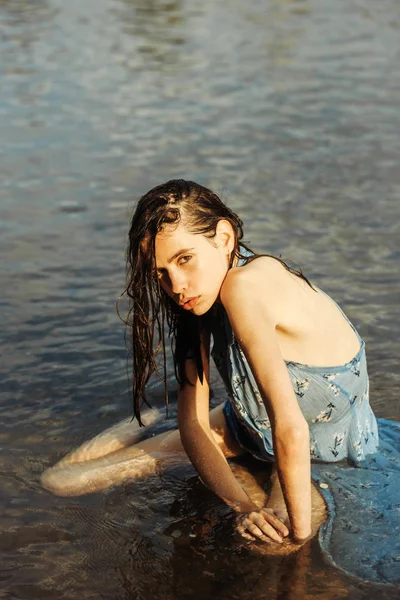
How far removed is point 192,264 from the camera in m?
3.53

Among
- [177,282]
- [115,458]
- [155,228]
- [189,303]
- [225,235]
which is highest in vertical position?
[155,228]

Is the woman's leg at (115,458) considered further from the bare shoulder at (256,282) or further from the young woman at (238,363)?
the bare shoulder at (256,282)

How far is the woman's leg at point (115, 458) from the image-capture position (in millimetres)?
4242

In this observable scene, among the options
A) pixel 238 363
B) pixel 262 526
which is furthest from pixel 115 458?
pixel 262 526

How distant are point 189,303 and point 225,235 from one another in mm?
301

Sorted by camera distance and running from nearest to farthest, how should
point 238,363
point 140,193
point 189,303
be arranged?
point 189,303 → point 238,363 → point 140,193

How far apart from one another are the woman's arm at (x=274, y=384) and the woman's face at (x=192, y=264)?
76 millimetres

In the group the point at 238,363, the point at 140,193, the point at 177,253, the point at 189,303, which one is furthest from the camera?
the point at 140,193

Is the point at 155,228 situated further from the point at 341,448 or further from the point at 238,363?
the point at 341,448

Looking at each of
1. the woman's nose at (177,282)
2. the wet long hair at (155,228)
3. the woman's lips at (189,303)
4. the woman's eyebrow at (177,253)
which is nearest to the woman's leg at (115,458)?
the wet long hair at (155,228)

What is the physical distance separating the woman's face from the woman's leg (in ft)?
3.16

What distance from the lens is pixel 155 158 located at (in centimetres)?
898

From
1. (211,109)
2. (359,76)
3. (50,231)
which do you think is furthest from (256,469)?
(359,76)

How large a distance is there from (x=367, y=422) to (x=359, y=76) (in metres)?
8.43
